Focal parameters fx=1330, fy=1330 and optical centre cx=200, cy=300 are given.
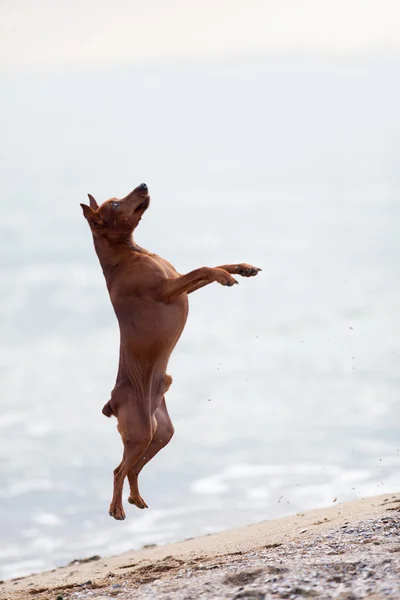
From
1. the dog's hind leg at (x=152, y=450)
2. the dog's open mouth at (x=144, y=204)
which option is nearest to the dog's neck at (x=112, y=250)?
the dog's open mouth at (x=144, y=204)

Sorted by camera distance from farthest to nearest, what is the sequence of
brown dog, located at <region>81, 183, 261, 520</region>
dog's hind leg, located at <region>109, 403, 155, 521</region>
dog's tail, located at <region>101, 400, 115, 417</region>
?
1. dog's tail, located at <region>101, 400, 115, 417</region>
2. brown dog, located at <region>81, 183, 261, 520</region>
3. dog's hind leg, located at <region>109, 403, 155, 521</region>

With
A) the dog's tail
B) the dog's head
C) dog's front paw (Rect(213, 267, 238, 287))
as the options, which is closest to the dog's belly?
the dog's tail

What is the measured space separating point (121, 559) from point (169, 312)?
17.2 feet

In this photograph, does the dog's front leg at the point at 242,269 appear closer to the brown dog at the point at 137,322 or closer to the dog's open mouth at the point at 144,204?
the brown dog at the point at 137,322

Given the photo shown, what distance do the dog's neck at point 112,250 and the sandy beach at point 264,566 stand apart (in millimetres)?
3184

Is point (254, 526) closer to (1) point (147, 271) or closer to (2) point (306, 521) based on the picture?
(2) point (306, 521)

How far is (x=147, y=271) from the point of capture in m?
13.3

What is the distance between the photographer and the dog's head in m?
13.4

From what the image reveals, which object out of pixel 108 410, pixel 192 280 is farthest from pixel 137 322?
pixel 108 410

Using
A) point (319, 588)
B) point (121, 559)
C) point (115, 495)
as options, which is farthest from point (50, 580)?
point (319, 588)

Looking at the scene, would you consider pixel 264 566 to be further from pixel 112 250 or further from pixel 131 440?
pixel 112 250

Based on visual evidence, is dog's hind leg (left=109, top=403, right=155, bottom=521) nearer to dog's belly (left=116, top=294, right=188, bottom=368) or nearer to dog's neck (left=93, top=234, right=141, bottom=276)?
dog's belly (left=116, top=294, right=188, bottom=368)

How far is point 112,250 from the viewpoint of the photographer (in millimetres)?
13555

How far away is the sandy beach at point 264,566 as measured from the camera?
440 inches
